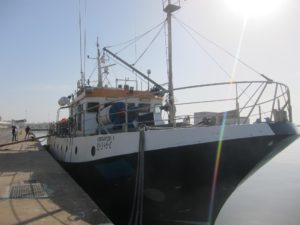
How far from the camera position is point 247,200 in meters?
16.9

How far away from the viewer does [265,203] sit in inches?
643

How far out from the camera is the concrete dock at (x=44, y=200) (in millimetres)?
6469

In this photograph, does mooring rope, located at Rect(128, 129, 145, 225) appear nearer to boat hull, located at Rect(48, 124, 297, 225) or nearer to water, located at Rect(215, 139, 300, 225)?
boat hull, located at Rect(48, 124, 297, 225)

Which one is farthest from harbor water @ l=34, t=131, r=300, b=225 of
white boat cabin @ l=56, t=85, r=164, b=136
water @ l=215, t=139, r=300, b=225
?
white boat cabin @ l=56, t=85, r=164, b=136

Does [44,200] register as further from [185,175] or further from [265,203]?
[265,203]

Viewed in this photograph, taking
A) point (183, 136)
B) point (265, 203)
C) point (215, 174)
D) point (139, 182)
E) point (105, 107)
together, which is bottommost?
point (265, 203)

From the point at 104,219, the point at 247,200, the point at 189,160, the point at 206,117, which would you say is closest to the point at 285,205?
the point at 247,200

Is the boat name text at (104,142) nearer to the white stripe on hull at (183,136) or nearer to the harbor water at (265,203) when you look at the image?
the white stripe on hull at (183,136)

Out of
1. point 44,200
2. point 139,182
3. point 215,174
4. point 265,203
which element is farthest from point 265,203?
point 44,200

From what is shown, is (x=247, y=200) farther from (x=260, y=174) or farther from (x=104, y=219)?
(x=104, y=219)

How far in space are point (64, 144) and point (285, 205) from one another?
10105mm

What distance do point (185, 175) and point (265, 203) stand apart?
32.1 ft

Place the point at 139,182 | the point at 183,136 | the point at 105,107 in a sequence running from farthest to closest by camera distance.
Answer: the point at 105,107 < the point at 139,182 < the point at 183,136

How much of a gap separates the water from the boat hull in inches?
205
